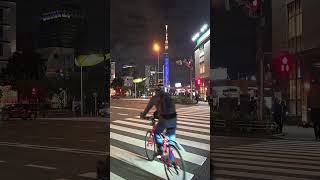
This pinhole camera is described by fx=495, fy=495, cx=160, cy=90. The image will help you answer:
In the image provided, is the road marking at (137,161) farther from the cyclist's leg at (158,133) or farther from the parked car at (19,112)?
the parked car at (19,112)

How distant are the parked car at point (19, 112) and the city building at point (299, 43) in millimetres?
23424

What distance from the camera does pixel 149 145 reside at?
5824 mm

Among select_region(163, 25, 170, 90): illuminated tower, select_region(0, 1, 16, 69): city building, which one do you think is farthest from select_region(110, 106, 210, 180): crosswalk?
select_region(0, 1, 16, 69): city building

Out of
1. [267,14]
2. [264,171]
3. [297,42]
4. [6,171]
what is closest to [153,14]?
[264,171]

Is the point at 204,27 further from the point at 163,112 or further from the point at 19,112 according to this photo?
the point at 19,112

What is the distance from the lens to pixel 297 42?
2875 centimetres

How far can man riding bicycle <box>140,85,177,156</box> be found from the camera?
17.9 feet

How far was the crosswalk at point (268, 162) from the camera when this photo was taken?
32.4 feet

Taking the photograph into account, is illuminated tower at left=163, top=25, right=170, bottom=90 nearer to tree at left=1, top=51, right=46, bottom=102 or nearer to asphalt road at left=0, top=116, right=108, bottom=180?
asphalt road at left=0, top=116, right=108, bottom=180

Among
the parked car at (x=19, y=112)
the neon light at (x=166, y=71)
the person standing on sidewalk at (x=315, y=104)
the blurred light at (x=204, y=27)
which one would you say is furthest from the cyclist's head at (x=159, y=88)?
the parked car at (x=19, y=112)

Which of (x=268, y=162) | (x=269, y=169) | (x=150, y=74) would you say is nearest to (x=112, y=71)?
(x=150, y=74)

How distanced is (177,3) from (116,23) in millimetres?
738

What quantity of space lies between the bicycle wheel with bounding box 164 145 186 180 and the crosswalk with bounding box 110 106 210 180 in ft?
0.20

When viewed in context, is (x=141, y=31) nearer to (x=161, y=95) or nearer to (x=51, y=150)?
(x=161, y=95)
